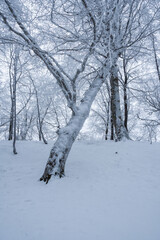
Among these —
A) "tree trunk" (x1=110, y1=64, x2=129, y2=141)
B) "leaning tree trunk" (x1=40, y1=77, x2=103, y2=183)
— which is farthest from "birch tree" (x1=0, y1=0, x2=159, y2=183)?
"tree trunk" (x1=110, y1=64, x2=129, y2=141)

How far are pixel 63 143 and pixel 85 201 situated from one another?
55.7 inches

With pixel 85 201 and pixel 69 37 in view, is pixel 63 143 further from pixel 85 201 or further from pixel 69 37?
pixel 69 37

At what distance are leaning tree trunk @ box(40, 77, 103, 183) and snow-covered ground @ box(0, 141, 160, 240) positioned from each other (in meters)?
0.22

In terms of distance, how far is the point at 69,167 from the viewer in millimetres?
3869

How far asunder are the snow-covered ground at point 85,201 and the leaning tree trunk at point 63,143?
8.6 inches

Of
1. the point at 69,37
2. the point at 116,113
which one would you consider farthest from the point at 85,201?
the point at 116,113

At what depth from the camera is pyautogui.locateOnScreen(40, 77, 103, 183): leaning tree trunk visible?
311 cm

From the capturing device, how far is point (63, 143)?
3.30m

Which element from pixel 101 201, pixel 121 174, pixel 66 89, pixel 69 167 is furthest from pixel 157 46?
pixel 101 201

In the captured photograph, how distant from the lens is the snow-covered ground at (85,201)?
1.59m

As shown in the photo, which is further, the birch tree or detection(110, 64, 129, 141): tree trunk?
detection(110, 64, 129, 141): tree trunk

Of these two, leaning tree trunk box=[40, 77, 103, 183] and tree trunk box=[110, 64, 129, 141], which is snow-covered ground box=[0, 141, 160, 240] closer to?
leaning tree trunk box=[40, 77, 103, 183]

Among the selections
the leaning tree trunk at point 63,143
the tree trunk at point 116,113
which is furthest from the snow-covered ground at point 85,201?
the tree trunk at point 116,113

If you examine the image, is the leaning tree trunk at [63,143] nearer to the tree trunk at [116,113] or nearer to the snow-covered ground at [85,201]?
the snow-covered ground at [85,201]
